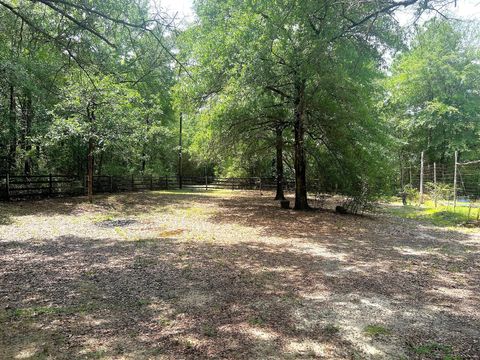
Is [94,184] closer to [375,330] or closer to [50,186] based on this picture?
[50,186]

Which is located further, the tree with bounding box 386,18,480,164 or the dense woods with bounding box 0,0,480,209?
the tree with bounding box 386,18,480,164

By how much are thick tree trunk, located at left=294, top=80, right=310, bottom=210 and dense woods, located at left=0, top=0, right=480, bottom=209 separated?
4 centimetres

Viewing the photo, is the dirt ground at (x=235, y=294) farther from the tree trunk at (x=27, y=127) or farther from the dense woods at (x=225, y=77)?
the tree trunk at (x=27, y=127)

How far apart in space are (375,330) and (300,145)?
30.0 feet

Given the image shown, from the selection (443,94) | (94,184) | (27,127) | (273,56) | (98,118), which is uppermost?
(443,94)

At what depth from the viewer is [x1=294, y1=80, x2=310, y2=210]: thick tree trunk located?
34.1ft

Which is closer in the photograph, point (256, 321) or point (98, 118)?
point (256, 321)

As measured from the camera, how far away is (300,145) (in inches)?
467

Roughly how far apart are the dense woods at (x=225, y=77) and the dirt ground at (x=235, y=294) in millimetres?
2968

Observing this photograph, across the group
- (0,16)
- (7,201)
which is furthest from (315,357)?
(7,201)

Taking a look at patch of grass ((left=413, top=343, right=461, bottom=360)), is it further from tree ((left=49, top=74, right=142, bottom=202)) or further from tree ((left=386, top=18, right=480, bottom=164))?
tree ((left=386, top=18, right=480, bottom=164))

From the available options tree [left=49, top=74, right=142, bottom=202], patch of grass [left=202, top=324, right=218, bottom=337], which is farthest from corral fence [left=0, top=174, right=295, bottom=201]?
patch of grass [left=202, top=324, right=218, bottom=337]

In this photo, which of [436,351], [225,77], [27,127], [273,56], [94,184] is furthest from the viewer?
[94,184]

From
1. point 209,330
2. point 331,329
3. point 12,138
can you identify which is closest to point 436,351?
point 331,329
